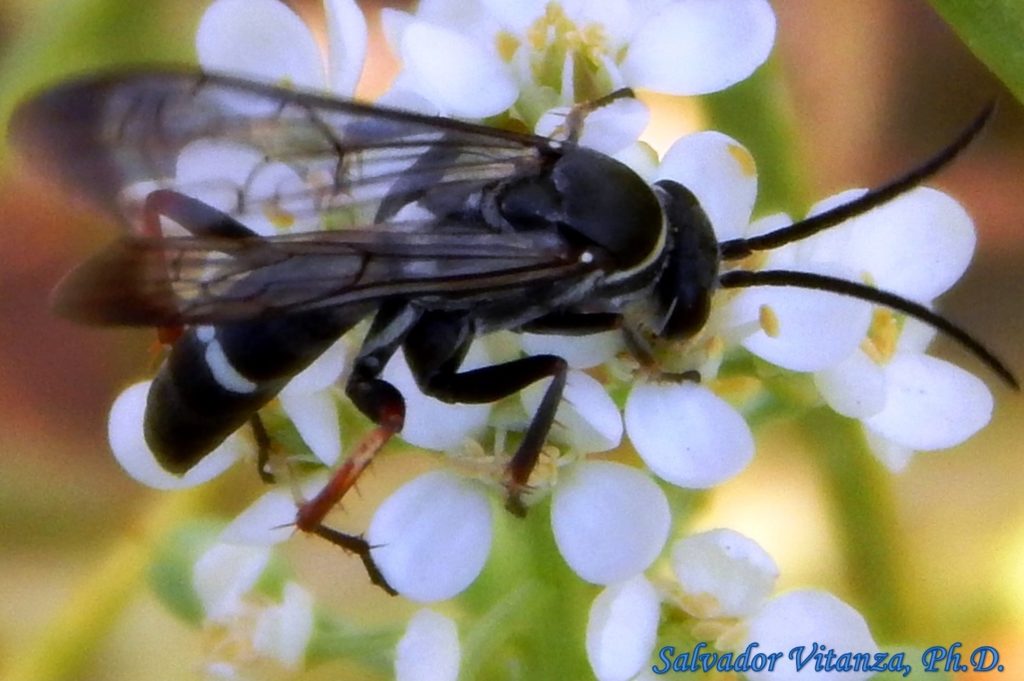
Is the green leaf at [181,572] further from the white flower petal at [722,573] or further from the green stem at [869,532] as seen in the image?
the green stem at [869,532]

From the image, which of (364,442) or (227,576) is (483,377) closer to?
(364,442)

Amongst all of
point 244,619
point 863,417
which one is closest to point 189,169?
point 244,619

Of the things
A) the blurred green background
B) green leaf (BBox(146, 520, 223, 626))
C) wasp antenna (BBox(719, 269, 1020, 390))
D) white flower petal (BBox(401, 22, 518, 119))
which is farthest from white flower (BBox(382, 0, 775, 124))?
the blurred green background

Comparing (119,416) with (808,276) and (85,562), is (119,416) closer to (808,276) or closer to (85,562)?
(808,276)

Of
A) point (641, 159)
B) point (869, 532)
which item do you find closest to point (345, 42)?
point (641, 159)

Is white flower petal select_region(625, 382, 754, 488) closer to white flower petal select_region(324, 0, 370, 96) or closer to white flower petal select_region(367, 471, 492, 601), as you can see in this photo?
white flower petal select_region(367, 471, 492, 601)

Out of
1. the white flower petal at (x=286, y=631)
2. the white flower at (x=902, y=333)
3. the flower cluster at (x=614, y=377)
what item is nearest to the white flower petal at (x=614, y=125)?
the flower cluster at (x=614, y=377)
